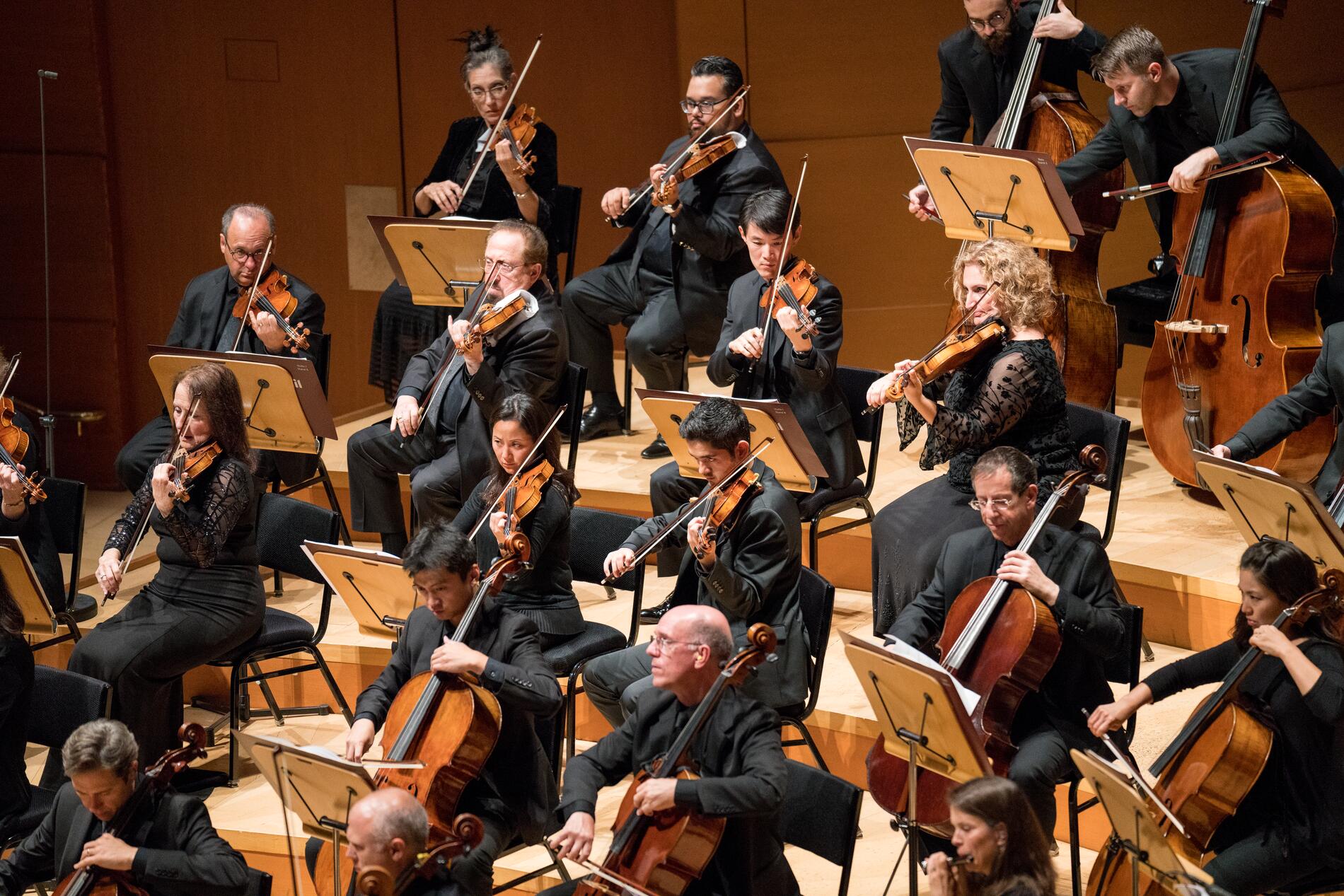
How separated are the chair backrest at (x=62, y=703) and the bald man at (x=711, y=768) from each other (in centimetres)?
132

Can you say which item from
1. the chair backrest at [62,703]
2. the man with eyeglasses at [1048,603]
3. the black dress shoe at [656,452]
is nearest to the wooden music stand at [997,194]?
the man with eyeglasses at [1048,603]

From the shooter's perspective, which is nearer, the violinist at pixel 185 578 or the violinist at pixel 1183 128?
the violinist at pixel 185 578

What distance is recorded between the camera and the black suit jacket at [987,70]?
4.86 metres

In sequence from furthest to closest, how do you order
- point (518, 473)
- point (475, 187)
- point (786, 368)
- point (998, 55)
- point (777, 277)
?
point (475, 187)
point (998, 55)
point (786, 368)
point (777, 277)
point (518, 473)

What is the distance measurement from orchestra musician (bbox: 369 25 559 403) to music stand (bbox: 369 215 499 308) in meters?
0.35

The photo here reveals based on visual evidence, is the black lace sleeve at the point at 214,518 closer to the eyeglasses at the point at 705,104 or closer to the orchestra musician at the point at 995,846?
the eyeglasses at the point at 705,104

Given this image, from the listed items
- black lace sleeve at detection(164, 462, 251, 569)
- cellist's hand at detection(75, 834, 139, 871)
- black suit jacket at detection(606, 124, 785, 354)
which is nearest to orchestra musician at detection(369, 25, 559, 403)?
black suit jacket at detection(606, 124, 785, 354)

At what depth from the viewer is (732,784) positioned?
9.67ft

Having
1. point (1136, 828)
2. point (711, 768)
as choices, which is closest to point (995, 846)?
point (1136, 828)

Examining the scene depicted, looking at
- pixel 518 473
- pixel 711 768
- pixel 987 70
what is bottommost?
pixel 711 768

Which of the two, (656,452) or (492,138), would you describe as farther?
(656,452)

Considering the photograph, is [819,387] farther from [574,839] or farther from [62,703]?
[62,703]

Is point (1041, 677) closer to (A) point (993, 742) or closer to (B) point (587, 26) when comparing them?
(A) point (993, 742)

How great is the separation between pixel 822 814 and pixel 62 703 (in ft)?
6.48
